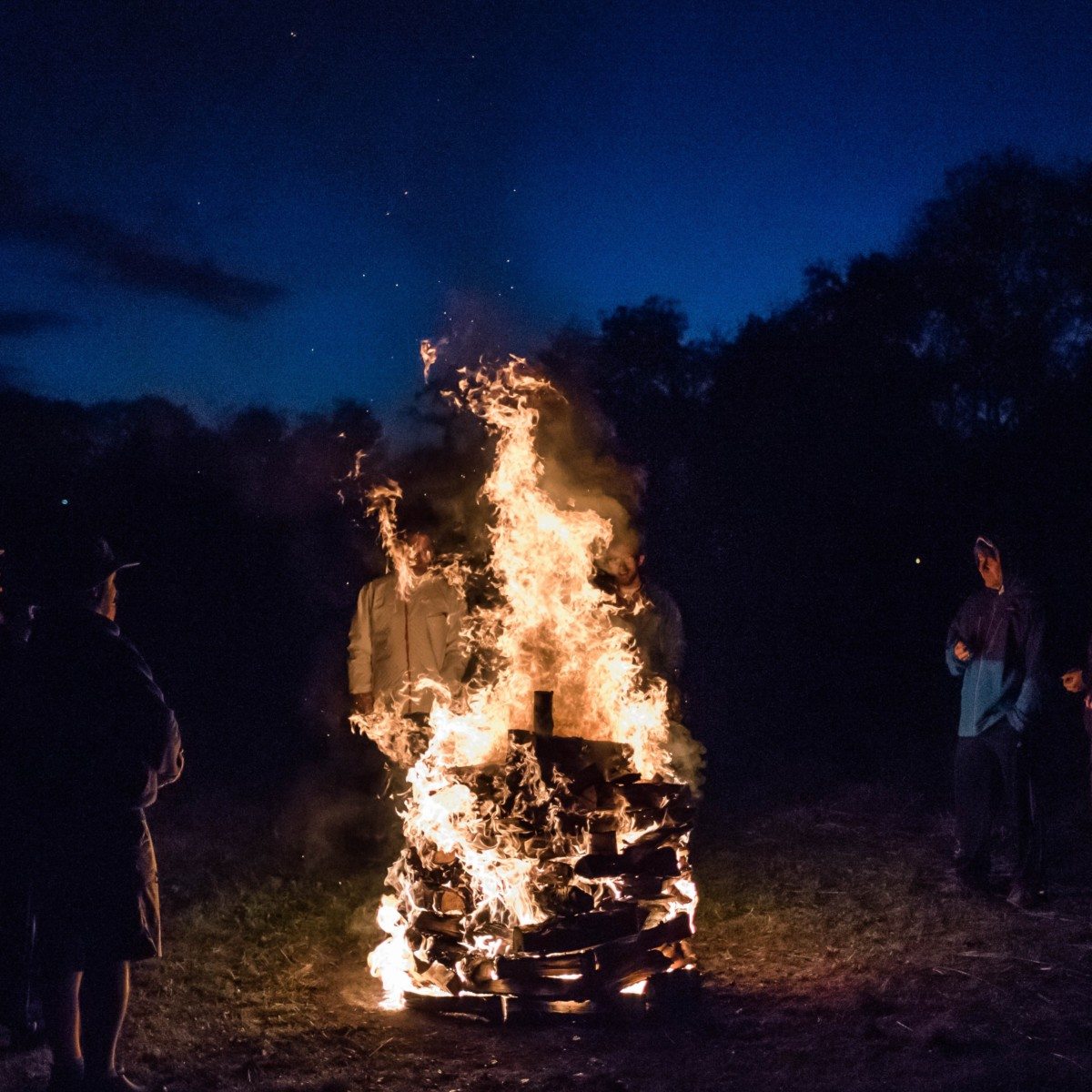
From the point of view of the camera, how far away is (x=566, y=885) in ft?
17.9

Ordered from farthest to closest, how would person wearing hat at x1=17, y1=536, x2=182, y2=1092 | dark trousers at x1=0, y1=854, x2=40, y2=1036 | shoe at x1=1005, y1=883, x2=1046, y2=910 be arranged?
shoe at x1=1005, y1=883, x2=1046, y2=910 < dark trousers at x1=0, y1=854, x2=40, y2=1036 < person wearing hat at x1=17, y1=536, x2=182, y2=1092

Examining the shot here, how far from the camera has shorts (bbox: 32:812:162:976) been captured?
4176mm

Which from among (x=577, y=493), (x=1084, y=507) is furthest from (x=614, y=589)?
(x=1084, y=507)

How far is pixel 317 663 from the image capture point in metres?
15.4

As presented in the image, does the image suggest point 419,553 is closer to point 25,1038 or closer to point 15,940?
point 15,940

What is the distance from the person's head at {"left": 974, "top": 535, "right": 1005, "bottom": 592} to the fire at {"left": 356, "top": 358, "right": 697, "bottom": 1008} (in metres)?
2.17

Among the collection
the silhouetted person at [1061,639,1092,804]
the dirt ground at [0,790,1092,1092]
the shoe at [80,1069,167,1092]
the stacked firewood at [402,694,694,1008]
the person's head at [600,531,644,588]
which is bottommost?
the dirt ground at [0,790,1092,1092]

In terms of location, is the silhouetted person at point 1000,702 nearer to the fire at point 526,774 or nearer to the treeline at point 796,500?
the fire at point 526,774

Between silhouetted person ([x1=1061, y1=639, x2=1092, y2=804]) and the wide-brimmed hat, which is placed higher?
the wide-brimmed hat

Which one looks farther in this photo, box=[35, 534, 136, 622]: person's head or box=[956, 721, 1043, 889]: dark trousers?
box=[956, 721, 1043, 889]: dark trousers

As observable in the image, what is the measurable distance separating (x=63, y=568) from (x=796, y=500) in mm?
12877

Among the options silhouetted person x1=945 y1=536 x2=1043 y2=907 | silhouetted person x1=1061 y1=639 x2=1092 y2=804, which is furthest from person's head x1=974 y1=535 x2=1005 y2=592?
silhouetted person x1=1061 y1=639 x2=1092 y2=804

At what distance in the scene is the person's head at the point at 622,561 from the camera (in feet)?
23.0

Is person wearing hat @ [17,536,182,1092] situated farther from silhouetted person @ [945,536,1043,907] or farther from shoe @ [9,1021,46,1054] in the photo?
silhouetted person @ [945,536,1043,907]
